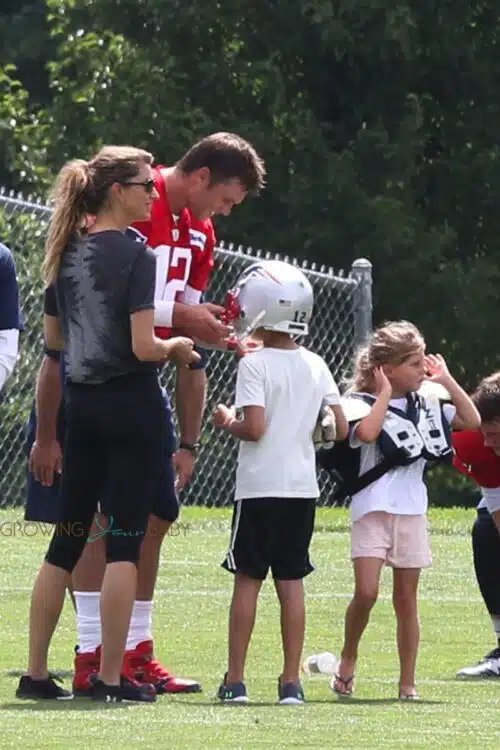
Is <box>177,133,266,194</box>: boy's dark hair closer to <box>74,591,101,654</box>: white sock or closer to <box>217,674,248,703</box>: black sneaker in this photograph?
<box>74,591,101,654</box>: white sock

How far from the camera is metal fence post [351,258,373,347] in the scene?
1451 cm

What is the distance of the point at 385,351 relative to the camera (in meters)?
7.69

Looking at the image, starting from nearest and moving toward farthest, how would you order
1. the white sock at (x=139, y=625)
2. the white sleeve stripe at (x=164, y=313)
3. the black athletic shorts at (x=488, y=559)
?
1. the white sleeve stripe at (x=164, y=313)
2. the white sock at (x=139, y=625)
3. the black athletic shorts at (x=488, y=559)

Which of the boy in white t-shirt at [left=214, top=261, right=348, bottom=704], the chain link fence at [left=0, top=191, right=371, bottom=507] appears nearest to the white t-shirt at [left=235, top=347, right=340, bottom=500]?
the boy in white t-shirt at [left=214, top=261, right=348, bottom=704]

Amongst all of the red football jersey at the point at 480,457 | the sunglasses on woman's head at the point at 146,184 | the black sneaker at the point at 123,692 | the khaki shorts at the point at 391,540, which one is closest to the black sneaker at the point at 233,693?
the black sneaker at the point at 123,692

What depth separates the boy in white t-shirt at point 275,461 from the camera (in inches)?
282

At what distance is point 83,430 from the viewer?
22.8 feet

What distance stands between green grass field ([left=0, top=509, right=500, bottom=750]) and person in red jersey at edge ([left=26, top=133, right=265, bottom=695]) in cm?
30

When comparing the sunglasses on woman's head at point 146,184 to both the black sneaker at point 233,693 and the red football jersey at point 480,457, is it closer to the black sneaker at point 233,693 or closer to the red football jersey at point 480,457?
the black sneaker at point 233,693

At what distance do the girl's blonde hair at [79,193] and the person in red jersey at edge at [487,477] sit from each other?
2.06 m

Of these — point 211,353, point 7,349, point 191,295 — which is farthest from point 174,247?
point 211,353

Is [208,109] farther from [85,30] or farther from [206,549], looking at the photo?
[206,549]

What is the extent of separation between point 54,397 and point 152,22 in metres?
21.7

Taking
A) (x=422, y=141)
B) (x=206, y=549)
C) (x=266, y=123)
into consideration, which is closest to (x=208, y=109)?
(x=266, y=123)
